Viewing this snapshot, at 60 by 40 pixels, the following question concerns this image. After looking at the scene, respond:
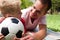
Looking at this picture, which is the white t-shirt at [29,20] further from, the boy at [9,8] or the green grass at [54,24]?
the green grass at [54,24]

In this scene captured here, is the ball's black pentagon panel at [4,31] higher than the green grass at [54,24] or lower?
higher

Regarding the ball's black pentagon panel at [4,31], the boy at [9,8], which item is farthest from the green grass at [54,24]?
the ball's black pentagon panel at [4,31]

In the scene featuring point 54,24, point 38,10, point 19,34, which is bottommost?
point 54,24

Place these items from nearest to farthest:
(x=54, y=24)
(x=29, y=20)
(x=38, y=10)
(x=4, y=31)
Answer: (x=4, y=31) → (x=38, y=10) → (x=29, y=20) → (x=54, y=24)

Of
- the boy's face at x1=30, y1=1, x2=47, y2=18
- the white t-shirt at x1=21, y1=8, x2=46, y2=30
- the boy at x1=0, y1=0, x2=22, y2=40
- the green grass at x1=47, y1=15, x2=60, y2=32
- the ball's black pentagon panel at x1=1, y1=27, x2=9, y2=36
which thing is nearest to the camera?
the ball's black pentagon panel at x1=1, y1=27, x2=9, y2=36

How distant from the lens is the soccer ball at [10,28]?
317 centimetres

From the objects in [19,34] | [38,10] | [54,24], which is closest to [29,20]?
[38,10]

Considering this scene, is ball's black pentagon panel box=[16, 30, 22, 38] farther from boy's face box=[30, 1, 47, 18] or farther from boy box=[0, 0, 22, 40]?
boy's face box=[30, 1, 47, 18]

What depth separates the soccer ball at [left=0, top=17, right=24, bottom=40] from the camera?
3166 mm

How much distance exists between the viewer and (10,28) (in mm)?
3180

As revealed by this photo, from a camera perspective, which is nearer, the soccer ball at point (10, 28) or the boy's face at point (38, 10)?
the soccer ball at point (10, 28)

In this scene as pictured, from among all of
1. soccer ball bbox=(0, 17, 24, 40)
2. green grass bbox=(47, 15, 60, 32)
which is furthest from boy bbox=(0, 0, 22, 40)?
green grass bbox=(47, 15, 60, 32)

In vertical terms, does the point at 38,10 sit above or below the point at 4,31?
above

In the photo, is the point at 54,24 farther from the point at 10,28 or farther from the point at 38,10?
the point at 10,28
